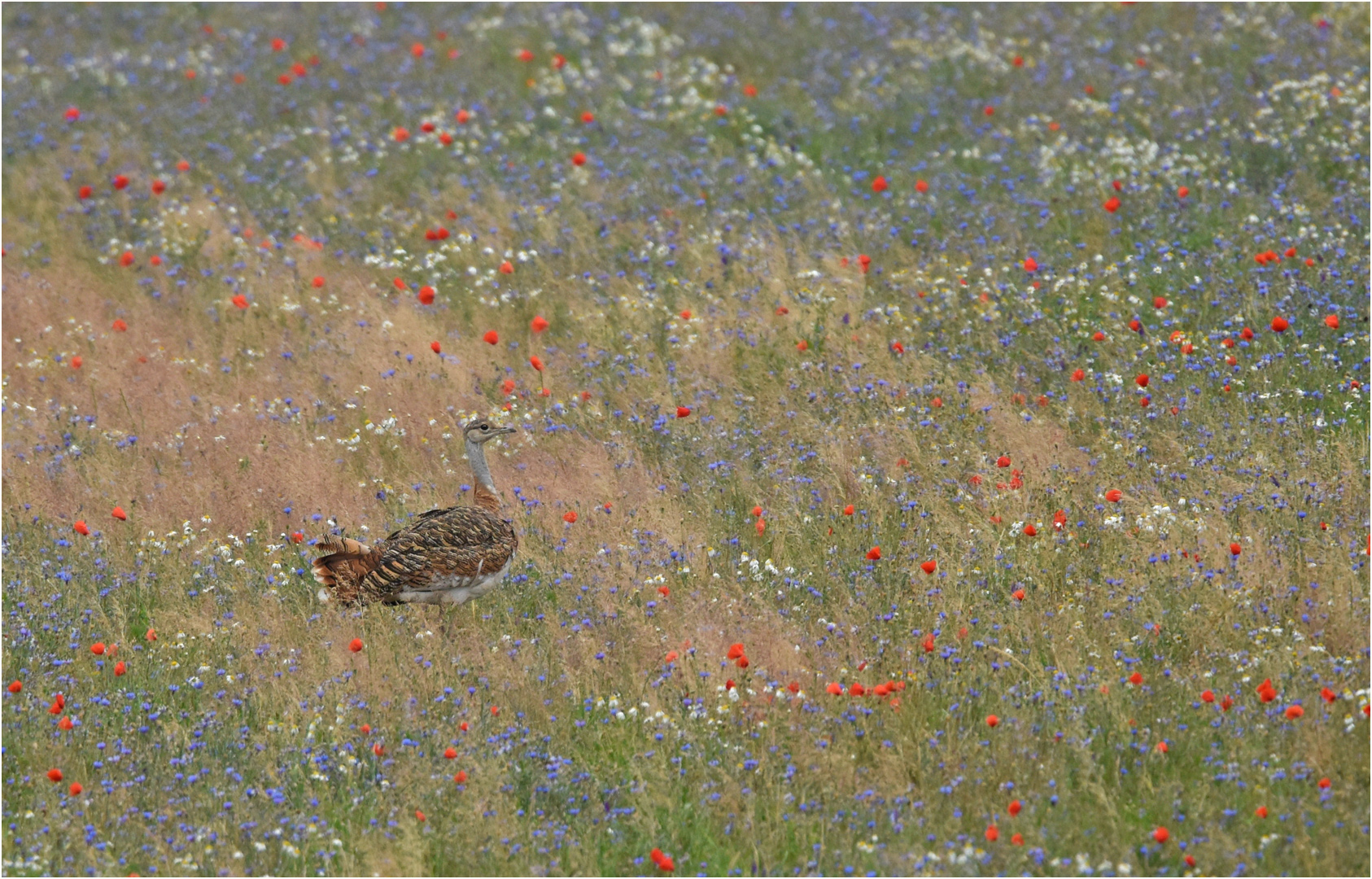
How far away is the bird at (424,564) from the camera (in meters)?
7.99

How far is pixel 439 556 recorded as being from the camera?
798cm

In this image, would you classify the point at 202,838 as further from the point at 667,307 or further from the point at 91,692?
the point at 667,307

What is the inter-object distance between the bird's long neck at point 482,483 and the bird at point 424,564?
1.38 ft

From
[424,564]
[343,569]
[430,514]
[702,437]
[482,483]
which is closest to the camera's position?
[424,564]

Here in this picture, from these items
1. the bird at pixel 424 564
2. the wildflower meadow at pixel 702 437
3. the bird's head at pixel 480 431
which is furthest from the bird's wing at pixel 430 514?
the bird's head at pixel 480 431

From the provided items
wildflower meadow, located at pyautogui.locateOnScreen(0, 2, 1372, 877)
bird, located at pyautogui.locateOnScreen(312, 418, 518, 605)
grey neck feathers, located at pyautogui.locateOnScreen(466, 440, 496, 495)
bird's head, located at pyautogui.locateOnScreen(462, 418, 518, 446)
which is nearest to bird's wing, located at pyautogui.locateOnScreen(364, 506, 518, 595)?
bird, located at pyautogui.locateOnScreen(312, 418, 518, 605)

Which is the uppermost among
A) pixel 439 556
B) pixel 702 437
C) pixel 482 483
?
pixel 439 556

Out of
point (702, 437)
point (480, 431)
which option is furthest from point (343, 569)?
point (702, 437)

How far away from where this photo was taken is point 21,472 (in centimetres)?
1002

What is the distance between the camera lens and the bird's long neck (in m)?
8.75

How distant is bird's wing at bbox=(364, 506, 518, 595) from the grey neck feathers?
0.58 metres

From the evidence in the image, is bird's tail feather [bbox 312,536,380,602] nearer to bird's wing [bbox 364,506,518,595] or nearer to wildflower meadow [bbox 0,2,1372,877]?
bird's wing [bbox 364,506,518,595]

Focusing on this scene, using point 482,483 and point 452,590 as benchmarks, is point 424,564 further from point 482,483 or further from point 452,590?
point 482,483

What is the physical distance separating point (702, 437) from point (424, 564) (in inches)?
94.6
